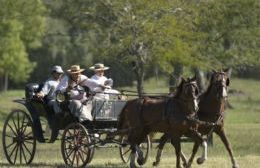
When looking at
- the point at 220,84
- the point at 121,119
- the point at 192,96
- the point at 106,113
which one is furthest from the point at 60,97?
the point at 220,84

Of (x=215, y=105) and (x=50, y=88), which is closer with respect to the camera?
(x=215, y=105)

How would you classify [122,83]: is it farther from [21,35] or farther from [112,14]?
[112,14]

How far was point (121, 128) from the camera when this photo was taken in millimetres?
17109

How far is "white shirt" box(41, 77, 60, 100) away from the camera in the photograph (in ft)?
59.0

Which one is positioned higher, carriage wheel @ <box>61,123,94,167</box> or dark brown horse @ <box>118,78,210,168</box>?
dark brown horse @ <box>118,78,210,168</box>

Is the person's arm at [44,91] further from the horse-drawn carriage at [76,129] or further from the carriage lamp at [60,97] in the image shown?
the carriage lamp at [60,97]

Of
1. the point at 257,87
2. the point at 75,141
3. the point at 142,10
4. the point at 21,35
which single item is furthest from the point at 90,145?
the point at 257,87

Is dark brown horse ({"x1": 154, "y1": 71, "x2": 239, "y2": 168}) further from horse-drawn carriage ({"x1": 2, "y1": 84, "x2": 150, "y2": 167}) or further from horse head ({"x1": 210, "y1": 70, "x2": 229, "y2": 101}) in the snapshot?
horse-drawn carriage ({"x1": 2, "y1": 84, "x2": 150, "y2": 167})

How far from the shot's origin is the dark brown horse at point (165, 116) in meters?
15.8

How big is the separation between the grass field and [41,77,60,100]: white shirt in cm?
145

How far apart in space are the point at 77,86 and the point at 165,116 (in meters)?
2.42

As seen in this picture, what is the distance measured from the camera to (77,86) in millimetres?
17594

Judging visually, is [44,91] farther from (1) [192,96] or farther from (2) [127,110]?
(1) [192,96]

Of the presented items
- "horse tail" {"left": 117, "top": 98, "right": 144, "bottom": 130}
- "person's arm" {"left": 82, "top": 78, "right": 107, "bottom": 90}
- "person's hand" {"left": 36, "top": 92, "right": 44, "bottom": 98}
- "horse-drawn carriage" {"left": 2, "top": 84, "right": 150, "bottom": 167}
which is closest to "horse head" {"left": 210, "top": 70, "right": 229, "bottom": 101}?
"horse tail" {"left": 117, "top": 98, "right": 144, "bottom": 130}
